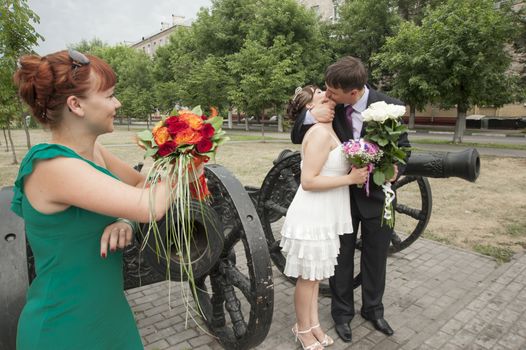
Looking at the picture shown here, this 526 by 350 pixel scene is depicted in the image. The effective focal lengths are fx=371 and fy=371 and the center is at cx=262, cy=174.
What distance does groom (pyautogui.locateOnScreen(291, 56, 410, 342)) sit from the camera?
7.86 feet

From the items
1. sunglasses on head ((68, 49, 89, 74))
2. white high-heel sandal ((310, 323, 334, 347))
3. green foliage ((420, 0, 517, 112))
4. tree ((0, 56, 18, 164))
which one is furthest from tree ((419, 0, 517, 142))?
sunglasses on head ((68, 49, 89, 74))

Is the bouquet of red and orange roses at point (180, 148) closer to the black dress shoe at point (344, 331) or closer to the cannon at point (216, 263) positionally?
the cannon at point (216, 263)

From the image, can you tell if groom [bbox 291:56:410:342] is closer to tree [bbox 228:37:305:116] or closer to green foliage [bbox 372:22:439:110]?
green foliage [bbox 372:22:439:110]

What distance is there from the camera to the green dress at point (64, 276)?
1.18 m

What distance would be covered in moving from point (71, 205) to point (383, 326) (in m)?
2.59

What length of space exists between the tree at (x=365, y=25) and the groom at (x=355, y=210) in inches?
818

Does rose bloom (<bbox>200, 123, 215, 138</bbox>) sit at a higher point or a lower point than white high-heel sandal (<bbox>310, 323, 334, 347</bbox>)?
higher

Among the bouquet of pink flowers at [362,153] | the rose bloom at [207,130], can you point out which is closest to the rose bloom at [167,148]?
the rose bloom at [207,130]

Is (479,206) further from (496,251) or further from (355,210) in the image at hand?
(355,210)

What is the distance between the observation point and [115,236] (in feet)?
4.15

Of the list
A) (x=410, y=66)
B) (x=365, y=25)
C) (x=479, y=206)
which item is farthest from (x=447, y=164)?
(x=365, y=25)

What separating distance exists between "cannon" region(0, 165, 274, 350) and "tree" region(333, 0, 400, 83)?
21756mm

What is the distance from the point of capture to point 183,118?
1.36m

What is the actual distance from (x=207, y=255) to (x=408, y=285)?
9.15 feet
